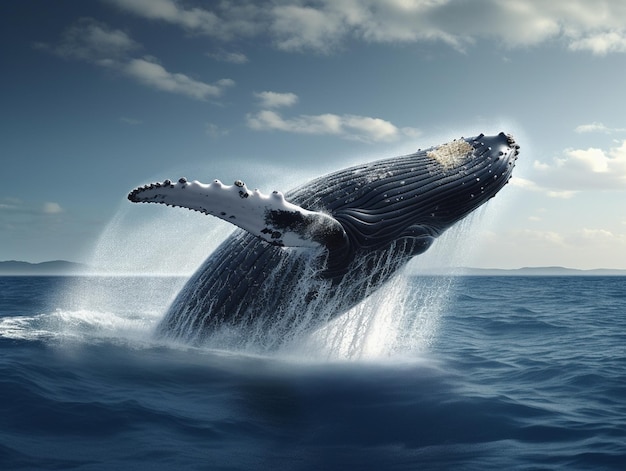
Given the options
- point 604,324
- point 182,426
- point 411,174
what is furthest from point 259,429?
point 604,324

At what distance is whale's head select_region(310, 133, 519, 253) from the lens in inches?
266

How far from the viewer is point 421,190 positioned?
6969 mm

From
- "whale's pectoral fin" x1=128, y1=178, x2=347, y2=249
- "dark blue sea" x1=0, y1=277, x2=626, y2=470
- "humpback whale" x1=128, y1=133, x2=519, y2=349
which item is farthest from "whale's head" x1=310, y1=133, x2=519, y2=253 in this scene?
"dark blue sea" x1=0, y1=277, x2=626, y2=470

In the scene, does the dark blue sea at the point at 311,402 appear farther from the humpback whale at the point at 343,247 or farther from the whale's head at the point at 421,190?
the whale's head at the point at 421,190

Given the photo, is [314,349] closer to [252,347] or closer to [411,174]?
[252,347]

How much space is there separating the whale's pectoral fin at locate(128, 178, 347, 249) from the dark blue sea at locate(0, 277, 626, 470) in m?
1.70

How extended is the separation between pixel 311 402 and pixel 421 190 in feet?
9.42

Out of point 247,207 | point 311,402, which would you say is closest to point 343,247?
point 247,207

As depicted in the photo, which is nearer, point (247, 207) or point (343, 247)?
point (247, 207)

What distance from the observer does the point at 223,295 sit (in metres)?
7.26

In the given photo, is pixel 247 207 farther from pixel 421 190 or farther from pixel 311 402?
pixel 421 190

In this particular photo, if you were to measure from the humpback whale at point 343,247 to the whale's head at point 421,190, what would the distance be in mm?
12

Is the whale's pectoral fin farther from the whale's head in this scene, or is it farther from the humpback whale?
the whale's head

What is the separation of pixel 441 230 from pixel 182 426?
4163mm
